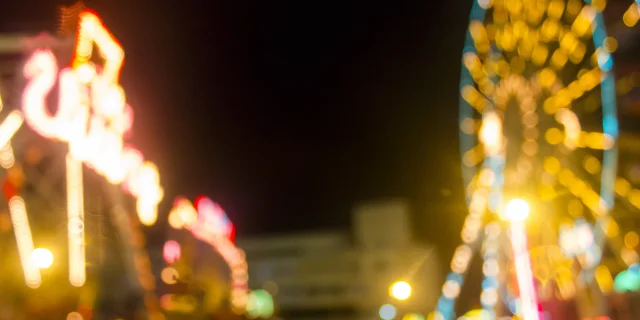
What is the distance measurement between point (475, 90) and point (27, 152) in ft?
28.0

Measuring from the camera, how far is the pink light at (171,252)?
20.7 meters

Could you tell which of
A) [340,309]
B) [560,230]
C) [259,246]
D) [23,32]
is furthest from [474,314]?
[259,246]

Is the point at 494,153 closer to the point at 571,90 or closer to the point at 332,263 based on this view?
the point at 571,90

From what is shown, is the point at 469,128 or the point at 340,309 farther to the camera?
the point at 340,309

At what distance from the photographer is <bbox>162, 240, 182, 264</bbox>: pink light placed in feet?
67.8

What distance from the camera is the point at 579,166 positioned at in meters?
13.2

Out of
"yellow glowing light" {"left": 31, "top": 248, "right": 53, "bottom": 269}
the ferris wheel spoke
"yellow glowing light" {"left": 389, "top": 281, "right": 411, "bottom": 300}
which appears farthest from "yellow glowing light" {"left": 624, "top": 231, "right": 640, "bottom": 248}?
"yellow glowing light" {"left": 31, "top": 248, "right": 53, "bottom": 269}

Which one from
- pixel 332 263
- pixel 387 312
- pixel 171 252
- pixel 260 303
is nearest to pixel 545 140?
pixel 387 312

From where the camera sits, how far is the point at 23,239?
33.9ft

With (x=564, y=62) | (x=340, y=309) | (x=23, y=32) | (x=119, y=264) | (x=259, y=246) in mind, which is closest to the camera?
(x=23, y=32)

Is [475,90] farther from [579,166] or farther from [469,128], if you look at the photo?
[579,166]

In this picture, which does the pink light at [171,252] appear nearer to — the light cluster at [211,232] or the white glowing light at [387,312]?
the light cluster at [211,232]

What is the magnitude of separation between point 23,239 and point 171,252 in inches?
460

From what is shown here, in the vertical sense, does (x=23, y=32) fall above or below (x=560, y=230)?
above
